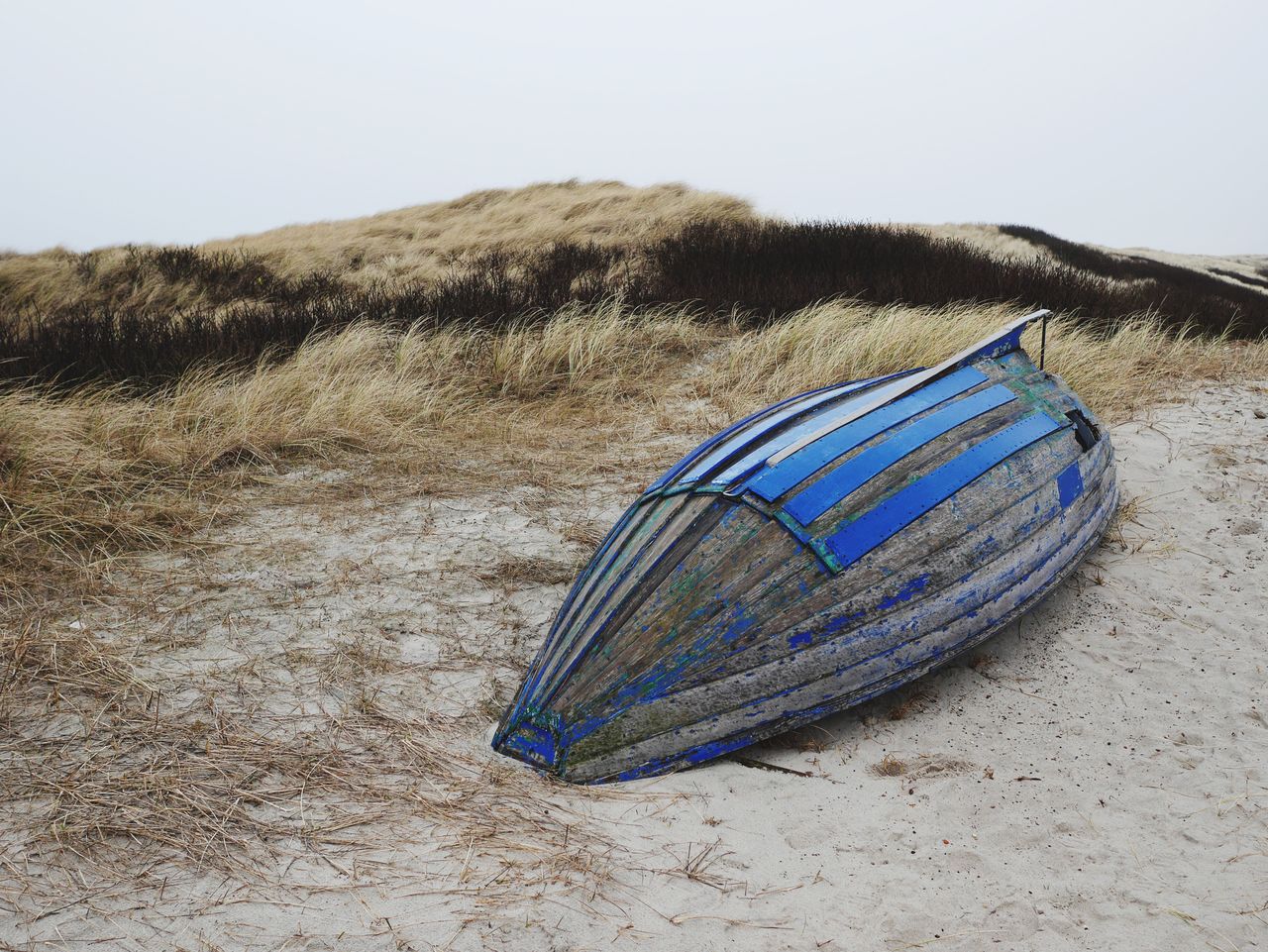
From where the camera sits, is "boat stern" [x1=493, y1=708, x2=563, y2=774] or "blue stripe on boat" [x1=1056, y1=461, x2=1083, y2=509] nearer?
"boat stern" [x1=493, y1=708, x2=563, y2=774]

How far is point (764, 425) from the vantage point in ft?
9.72

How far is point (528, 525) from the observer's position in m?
4.19

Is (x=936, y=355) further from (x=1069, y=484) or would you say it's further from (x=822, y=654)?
(x=822, y=654)

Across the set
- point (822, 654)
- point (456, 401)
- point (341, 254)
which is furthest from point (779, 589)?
point (341, 254)

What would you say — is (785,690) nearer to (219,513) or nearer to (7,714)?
(7,714)

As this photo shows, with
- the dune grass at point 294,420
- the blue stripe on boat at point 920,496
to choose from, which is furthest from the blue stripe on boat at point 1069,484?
the dune grass at point 294,420

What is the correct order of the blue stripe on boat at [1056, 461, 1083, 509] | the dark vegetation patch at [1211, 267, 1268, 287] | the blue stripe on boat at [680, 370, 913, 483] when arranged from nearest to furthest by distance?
the blue stripe on boat at [680, 370, 913, 483] → the blue stripe on boat at [1056, 461, 1083, 509] → the dark vegetation patch at [1211, 267, 1268, 287]

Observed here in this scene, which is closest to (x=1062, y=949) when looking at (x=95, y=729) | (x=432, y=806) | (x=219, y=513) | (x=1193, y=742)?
(x=1193, y=742)

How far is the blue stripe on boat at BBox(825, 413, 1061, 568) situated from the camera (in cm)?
250

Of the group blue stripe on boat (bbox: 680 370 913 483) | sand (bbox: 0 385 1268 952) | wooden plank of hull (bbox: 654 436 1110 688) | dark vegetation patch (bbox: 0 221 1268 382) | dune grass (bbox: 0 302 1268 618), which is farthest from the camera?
dark vegetation patch (bbox: 0 221 1268 382)

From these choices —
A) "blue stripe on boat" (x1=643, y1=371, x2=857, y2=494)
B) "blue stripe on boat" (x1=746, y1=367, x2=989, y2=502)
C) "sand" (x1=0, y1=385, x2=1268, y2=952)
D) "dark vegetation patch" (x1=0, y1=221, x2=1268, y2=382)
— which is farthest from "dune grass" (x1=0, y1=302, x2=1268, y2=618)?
"blue stripe on boat" (x1=746, y1=367, x2=989, y2=502)

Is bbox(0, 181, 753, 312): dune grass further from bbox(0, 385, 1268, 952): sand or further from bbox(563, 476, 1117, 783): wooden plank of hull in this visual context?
bbox(563, 476, 1117, 783): wooden plank of hull

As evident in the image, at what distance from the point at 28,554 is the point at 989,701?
3889 mm

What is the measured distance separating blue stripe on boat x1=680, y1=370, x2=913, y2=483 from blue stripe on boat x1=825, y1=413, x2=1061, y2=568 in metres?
0.47
